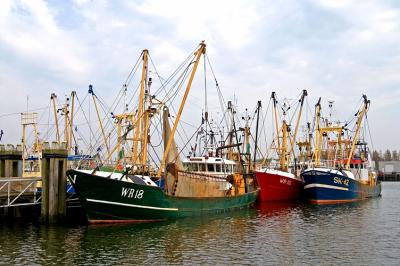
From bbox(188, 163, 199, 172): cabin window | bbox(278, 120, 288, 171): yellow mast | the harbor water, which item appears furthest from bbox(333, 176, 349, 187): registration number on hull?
bbox(188, 163, 199, 172): cabin window

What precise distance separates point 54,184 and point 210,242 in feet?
33.0

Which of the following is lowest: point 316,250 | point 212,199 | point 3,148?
point 316,250

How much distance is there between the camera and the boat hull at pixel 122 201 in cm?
2444

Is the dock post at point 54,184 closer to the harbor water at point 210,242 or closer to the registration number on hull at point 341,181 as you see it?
the harbor water at point 210,242

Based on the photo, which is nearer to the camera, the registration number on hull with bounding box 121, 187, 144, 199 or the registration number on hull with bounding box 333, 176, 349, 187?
the registration number on hull with bounding box 121, 187, 144, 199

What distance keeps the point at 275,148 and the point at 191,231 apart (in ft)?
98.3

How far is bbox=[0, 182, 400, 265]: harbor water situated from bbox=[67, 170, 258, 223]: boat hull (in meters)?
0.82

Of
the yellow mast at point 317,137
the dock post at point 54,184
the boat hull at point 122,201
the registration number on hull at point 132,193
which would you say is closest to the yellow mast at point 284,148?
the yellow mast at point 317,137

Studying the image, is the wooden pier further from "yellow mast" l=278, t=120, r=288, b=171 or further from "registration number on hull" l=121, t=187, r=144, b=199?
"yellow mast" l=278, t=120, r=288, b=171

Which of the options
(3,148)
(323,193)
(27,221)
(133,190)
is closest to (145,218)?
(133,190)

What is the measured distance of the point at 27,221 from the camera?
27.1 m

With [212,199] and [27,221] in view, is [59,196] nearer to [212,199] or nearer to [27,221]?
[27,221]

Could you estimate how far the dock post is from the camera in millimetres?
25359

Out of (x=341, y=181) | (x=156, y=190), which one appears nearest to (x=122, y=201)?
(x=156, y=190)
